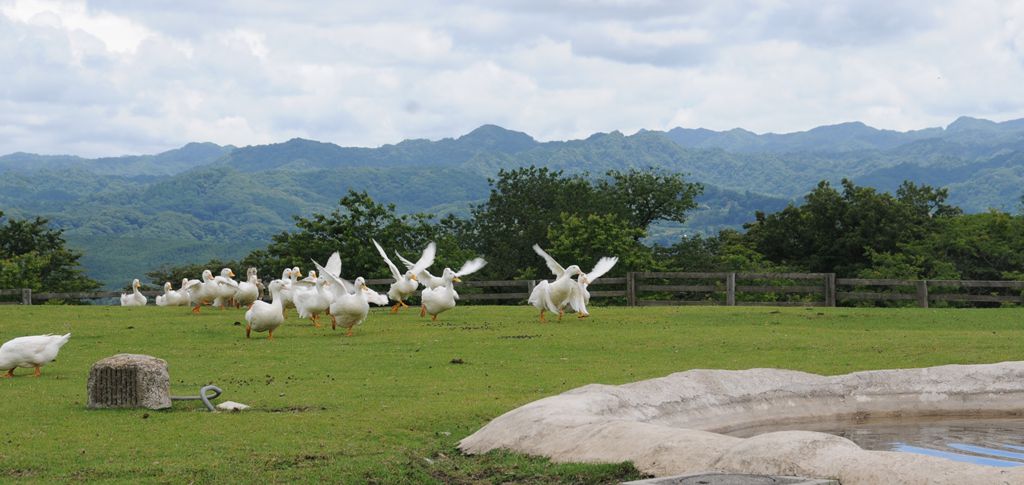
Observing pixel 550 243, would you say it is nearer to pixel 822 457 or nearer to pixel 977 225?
pixel 977 225

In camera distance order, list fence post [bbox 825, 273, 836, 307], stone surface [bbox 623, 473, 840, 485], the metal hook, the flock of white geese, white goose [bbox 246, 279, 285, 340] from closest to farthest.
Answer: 1. stone surface [bbox 623, 473, 840, 485]
2. the metal hook
3. the flock of white geese
4. white goose [bbox 246, 279, 285, 340]
5. fence post [bbox 825, 273, 836, 307]

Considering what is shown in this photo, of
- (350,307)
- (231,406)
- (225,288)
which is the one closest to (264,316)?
(350,307)

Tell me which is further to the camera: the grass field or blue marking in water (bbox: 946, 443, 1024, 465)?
blue marking in water (bbox: 946, 443, 1024, 465)

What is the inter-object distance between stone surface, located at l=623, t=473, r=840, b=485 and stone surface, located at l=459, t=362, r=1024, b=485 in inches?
5.9

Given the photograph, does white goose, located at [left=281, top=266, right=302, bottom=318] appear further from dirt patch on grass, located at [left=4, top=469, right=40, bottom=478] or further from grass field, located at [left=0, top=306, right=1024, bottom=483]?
dirt patch on grass, located at [left=4, top=469, right=40, bottom=478]

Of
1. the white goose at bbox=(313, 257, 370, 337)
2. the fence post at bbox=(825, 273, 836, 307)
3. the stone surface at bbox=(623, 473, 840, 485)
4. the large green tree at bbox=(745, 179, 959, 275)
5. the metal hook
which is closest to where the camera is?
the stone surface at bbox=(623, 473, 840, 485)

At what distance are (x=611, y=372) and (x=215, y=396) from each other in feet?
19.0

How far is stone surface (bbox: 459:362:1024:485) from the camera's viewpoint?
735 cm

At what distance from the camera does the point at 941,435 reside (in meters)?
11.3

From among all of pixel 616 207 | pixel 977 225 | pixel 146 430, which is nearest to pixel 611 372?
pixel 146 430

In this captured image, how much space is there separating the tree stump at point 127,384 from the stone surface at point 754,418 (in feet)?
13.9

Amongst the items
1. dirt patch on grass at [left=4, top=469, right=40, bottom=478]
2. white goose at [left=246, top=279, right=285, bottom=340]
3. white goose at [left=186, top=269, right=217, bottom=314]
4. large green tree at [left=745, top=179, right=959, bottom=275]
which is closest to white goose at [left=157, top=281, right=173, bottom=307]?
white goose at [left=186, top=269, right=217, bottom=314]

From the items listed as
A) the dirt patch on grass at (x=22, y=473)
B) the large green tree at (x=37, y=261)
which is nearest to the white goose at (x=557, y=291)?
the dirt patch on grass at (x=22, y=473)

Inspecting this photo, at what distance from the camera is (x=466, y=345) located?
66.9 ft
